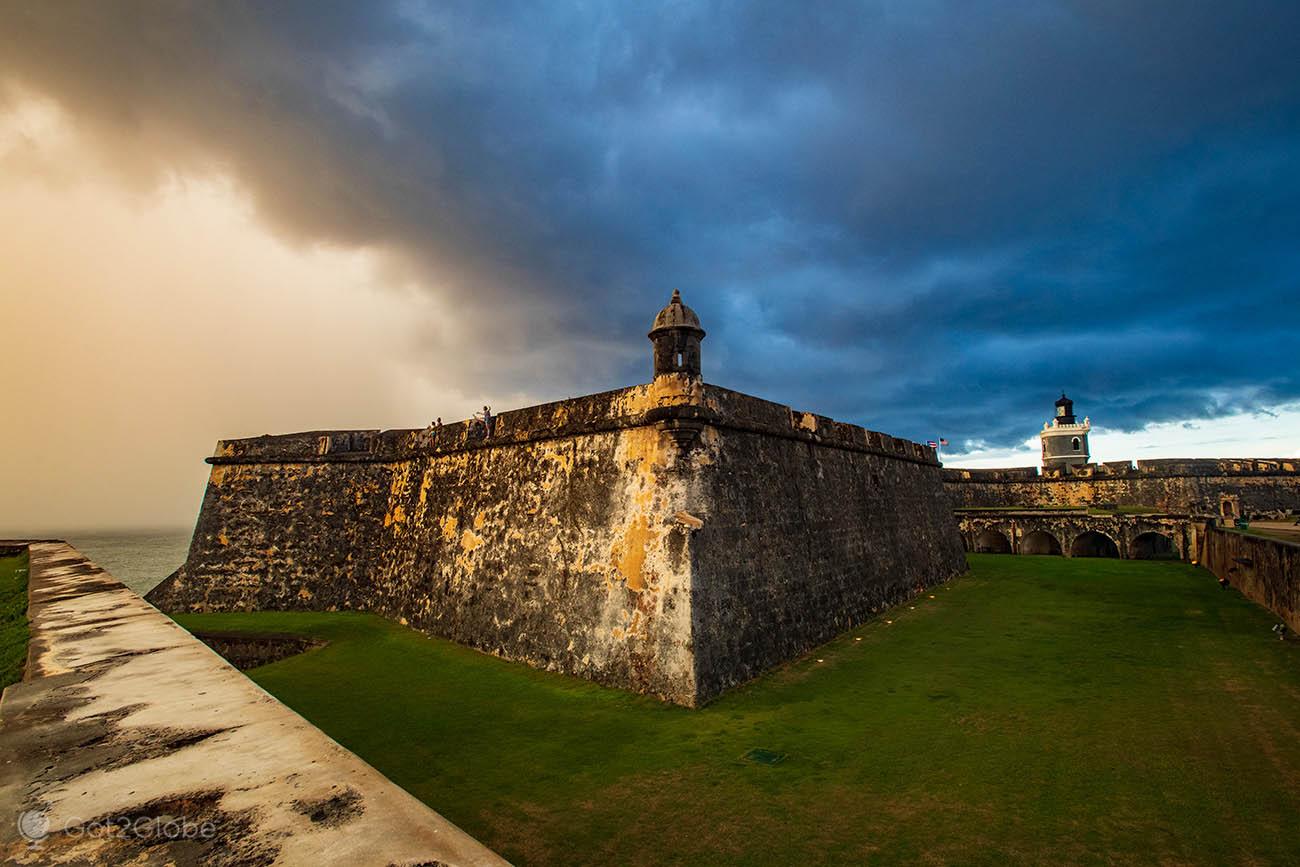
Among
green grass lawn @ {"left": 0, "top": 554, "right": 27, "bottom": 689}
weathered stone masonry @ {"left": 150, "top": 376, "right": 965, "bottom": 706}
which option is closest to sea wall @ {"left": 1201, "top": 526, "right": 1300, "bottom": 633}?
weathered stone masonry @ {"left": 150, "top": 376, "right": 965, "bottom": 706}

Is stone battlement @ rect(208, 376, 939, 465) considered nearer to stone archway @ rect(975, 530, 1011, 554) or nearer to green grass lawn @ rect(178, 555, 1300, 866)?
green grass lawn @ rect(178, 555, 1300, 866)

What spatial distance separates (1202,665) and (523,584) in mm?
10031

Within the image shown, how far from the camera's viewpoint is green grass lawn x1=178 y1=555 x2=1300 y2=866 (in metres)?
4.43

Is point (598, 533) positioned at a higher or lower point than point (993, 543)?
higher

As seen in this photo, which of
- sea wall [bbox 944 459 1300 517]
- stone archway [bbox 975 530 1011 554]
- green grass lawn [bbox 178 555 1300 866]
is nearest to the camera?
green grass lawn [bbox 178 555 1300 866]

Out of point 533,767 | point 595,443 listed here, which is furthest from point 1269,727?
point 595,443

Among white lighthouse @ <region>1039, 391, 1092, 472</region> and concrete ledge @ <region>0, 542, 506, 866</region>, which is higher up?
white lighthouse @ <region>1039, 391, 1092, 472</region>

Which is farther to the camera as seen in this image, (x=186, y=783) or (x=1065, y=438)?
(x=1065, y=438)

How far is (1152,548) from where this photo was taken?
2553 cm

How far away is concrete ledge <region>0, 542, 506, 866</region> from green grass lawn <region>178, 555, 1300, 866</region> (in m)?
2.26

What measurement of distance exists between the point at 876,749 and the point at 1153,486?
110 ft

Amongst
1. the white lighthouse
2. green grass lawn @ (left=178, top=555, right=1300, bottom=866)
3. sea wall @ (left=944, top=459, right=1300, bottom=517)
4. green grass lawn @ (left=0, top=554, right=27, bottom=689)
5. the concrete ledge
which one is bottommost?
green grass lawn @ (left=178, top=555, right=1300, bottom=866)

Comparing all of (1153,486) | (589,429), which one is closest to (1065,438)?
(1153,486)

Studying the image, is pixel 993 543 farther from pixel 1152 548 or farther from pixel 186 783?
pixel 186 783
